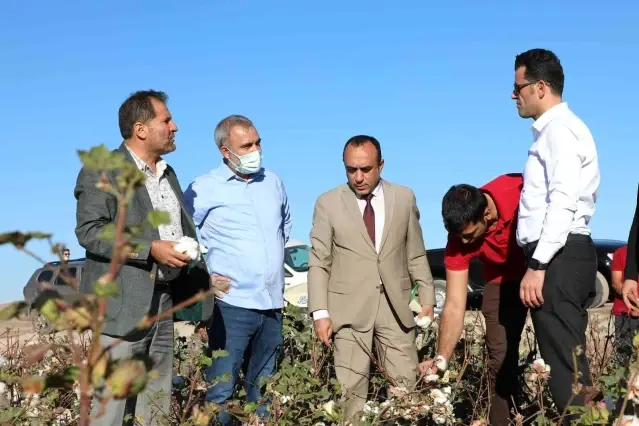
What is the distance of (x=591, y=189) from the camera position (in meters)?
4.30

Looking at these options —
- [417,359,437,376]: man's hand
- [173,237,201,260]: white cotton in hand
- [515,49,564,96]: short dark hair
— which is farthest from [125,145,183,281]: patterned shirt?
[515,49,564,96]: short dark hair

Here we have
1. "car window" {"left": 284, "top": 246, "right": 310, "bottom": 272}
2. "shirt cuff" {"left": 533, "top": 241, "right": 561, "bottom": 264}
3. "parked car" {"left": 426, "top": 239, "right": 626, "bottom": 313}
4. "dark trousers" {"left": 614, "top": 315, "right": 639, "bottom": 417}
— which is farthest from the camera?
"car window" {"left": 284, "top": 246, "right": 310, "bottom": 272}

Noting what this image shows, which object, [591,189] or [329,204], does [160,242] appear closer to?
[329,204]

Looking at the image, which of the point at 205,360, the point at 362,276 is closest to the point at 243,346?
the point at 362,276

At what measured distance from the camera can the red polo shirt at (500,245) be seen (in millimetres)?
4914

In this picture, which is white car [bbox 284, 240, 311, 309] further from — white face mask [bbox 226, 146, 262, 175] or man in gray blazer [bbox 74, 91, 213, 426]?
man in gray blazer [bbox 74, 91, 213, 426]

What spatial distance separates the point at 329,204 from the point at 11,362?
238 centimetres

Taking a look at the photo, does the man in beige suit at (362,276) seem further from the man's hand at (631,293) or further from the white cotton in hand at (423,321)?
the man's hand at (631,293)

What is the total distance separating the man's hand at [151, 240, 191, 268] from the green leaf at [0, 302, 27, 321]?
2.71 m

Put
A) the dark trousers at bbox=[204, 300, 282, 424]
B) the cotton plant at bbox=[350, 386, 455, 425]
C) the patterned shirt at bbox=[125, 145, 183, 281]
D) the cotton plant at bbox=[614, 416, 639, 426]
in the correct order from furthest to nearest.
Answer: the dark trousers at bbox=[204, 300, 282, 424] → the patterned shirt at bbox=[125, 145, 183, 281] → the cotton plant at bbox=[350, 386, 455, 425] → the cotton plant at bbox=[614, 416, 639, 426]

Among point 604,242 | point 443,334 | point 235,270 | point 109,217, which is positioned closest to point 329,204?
point 235,270

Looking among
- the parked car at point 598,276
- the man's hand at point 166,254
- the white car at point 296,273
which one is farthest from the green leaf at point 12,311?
the white car at point 296,273

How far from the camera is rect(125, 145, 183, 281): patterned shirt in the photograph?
464cm

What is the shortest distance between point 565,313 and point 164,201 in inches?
83.4
